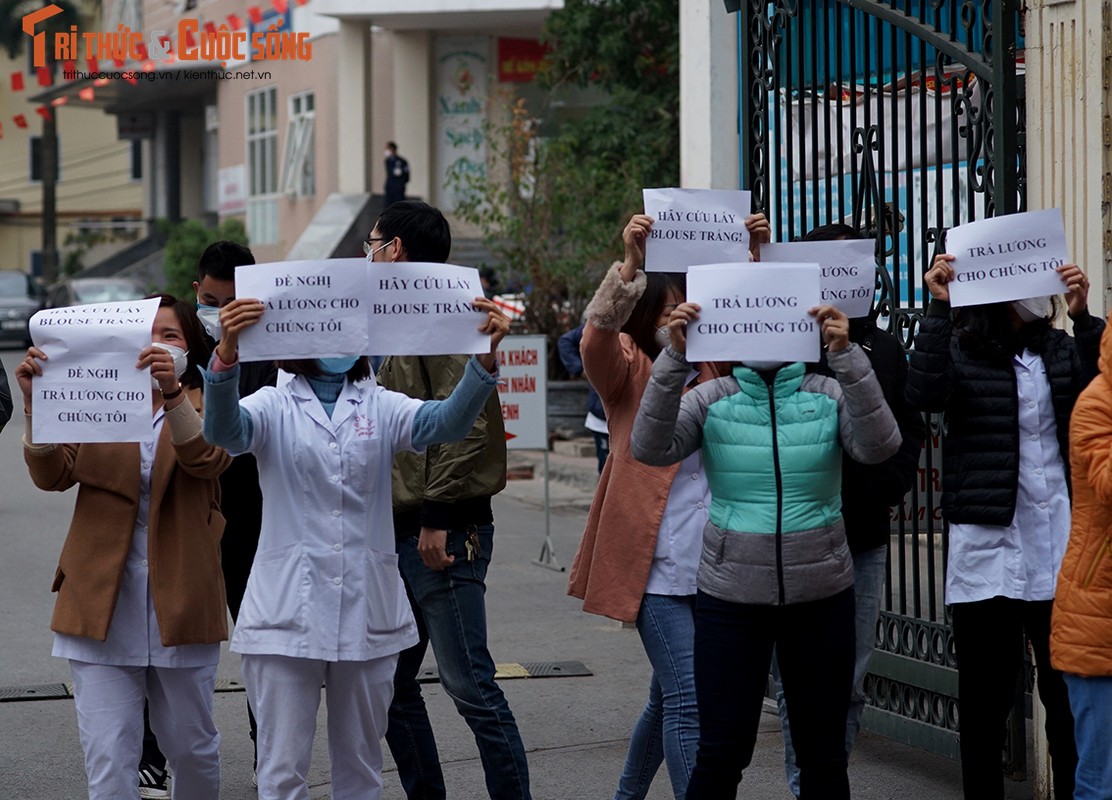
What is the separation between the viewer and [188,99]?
45.6m

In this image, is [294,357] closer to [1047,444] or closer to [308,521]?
[308,521]

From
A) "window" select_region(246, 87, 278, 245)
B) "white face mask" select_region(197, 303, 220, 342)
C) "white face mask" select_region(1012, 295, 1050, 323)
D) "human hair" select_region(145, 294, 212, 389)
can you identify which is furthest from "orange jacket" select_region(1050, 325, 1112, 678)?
"window" select_region(246, 87, 278, 245)

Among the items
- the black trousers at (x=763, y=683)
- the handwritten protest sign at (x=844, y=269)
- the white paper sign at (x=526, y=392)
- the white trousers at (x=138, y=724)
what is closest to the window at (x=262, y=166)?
the white paper sign at (x=526, y=392)

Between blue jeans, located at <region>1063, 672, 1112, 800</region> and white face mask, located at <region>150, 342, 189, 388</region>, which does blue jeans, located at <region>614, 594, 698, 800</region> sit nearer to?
blue jeans, located at <region>1063, 672, 1112, 800</region>

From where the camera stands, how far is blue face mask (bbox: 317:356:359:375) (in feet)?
15.0

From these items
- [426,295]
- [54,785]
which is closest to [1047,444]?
[426,295]

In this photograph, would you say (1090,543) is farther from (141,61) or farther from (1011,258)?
(141,61)

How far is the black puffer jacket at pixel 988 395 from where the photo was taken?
5066 millimetres

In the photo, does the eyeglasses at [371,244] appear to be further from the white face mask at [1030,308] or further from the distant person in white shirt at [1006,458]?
the white face mask at [1030,308]

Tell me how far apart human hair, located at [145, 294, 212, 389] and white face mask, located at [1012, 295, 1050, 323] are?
97.4 inches

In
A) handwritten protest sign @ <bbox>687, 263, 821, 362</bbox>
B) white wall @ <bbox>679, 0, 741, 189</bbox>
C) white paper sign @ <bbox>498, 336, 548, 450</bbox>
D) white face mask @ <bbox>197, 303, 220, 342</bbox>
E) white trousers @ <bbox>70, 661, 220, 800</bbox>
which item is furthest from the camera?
white paper sign @ <bbox>498, 336, 548, 450</bbox>

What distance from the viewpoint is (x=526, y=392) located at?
11875 mm

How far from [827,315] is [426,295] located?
1076 mm

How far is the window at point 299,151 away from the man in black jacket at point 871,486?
98.7 ft
